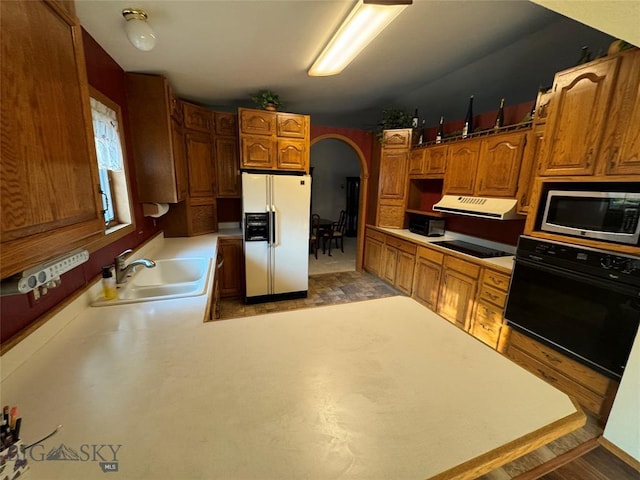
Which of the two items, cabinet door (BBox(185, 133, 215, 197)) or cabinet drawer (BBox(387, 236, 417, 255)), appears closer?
cabinet door (BBox(185, 133, 215, 197))

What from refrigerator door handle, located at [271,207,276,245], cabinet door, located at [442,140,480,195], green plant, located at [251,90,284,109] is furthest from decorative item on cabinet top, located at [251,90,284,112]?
cabinet door, located at [442,140,480,195]

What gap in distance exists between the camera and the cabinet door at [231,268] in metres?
3.25

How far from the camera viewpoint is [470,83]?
9.08 ft

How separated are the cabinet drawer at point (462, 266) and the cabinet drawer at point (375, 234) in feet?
4.14

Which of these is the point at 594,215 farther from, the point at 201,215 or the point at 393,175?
the point at 201,215

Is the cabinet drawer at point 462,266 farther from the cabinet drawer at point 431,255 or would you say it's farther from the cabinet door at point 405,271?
→ the cabinet door at point 405,271

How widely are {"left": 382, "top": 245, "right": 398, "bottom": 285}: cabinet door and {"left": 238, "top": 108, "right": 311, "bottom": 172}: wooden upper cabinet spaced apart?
180 centimetres

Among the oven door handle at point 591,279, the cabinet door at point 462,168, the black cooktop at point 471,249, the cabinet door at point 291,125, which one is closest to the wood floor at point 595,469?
the oven door handle at point 591,279

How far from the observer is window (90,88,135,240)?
1698mm

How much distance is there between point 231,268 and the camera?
3312 mm

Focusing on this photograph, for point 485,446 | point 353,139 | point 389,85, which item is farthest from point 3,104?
point 353,139

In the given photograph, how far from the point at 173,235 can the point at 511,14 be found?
3.86m

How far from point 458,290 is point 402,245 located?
40.5 inches

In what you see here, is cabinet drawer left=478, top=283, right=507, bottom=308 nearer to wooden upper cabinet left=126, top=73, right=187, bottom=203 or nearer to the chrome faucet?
the chrome faucet
